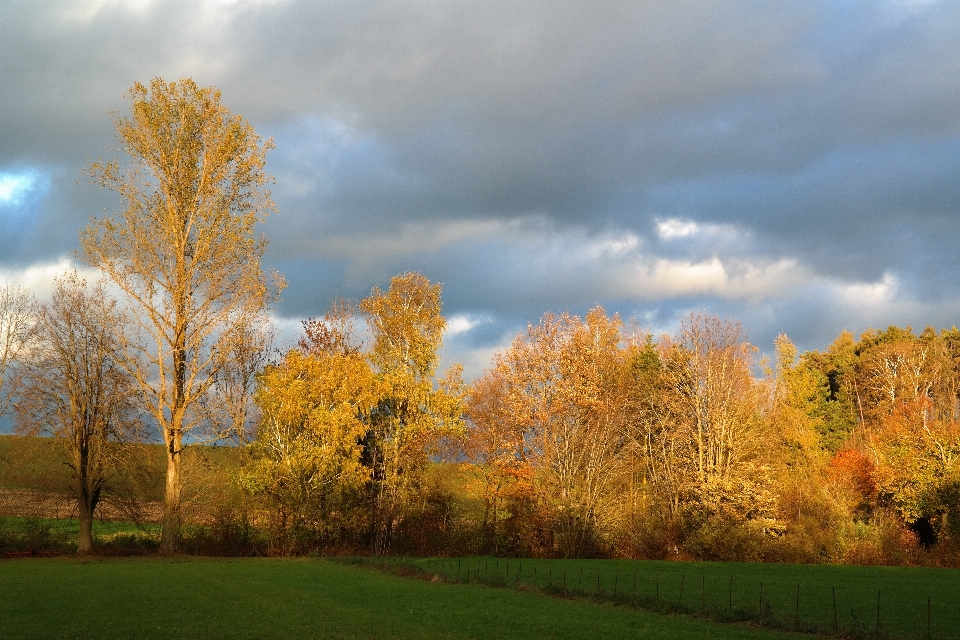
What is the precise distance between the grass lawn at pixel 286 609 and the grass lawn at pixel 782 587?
3.05 metres

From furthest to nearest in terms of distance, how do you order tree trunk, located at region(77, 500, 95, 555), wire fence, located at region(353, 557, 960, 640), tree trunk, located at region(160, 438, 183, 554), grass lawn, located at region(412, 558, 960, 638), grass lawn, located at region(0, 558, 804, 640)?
tree trunk, located at region(77, 500, 95, 555)
tree trunk, located at region(160, 438, 183, 554)
grass lawn, located at region(412, 558, 960, 638)
wire fence, located at region(353, 557, 960, 640)
grass lawn, located at region(0, 558, 804, 640)

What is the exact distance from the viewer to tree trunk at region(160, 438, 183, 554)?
43.1m

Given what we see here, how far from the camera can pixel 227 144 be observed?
44250mm

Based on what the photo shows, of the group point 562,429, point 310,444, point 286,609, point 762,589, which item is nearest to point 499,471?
point 562,429

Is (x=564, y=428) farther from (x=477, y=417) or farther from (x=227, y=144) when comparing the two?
(x=227, y=144)

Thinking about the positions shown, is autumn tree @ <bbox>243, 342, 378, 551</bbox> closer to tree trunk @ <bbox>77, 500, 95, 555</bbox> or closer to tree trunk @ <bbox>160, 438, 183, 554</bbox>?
tree trunk @ <bbox>160, 438, 183, 554</bbox>

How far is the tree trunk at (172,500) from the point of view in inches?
1695

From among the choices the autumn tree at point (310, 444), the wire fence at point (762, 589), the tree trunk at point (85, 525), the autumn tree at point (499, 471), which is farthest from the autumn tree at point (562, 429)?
the tree trunk at point (85, 525)

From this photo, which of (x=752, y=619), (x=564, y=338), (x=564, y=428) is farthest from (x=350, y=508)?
(x=752, y=619)

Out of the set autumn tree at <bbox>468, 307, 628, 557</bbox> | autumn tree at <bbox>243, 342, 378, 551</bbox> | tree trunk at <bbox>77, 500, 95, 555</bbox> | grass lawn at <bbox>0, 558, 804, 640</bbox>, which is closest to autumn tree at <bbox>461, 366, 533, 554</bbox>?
autumn tree at <bbox>468, 307, 628, 557</bbox>

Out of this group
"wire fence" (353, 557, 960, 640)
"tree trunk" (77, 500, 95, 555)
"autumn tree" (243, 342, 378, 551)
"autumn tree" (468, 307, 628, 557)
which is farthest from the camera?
"autumn tree" (468, 307, 628, 557)

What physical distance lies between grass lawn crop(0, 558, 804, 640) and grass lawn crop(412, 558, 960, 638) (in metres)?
3.05

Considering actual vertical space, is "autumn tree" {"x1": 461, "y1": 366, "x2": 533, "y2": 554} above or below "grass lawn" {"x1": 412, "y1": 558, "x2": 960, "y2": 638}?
above

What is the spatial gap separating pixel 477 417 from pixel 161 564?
2564 cm
